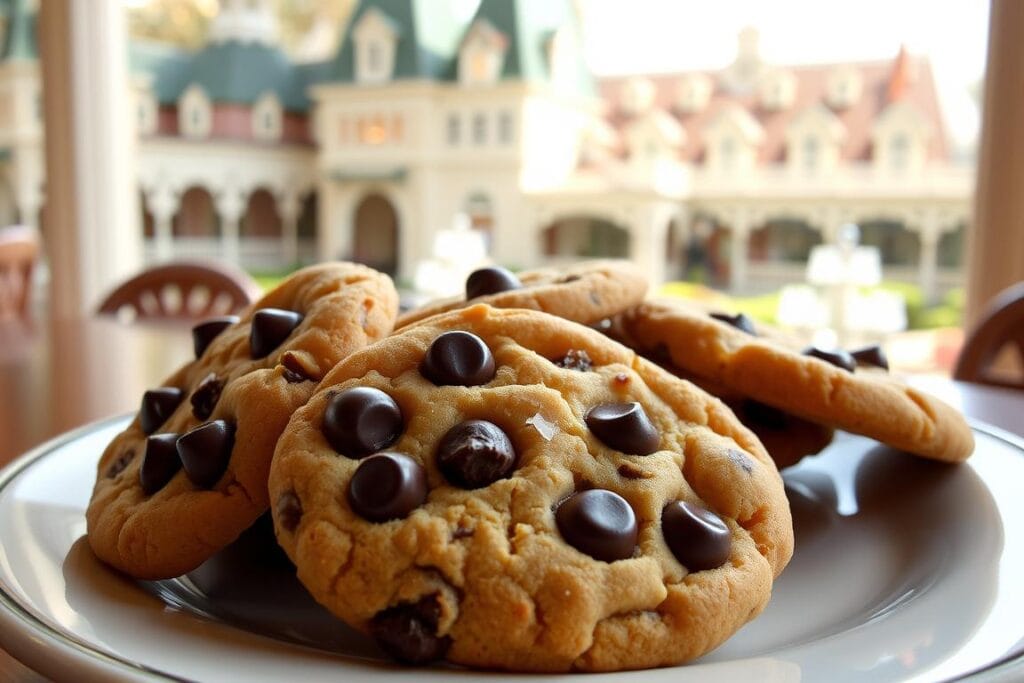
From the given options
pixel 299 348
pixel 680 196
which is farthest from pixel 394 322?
pixel 680 196

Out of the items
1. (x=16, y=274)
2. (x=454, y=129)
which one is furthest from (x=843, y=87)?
(x=16, y=274)

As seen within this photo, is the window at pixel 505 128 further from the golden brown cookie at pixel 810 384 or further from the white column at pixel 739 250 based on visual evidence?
the golden brown cookie at pixel 810 384

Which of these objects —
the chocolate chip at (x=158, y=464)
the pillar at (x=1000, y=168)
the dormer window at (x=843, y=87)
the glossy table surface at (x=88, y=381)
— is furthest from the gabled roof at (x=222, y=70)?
the chocolate chip at (x=158, y=464)

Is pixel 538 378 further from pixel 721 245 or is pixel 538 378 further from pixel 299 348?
pixel 721 245

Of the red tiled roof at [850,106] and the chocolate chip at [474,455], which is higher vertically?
the red tiled roof at [850,106]

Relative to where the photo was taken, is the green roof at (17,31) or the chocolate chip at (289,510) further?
the green roof at (17,31)

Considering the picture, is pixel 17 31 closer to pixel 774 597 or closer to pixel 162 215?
pixel 162 215
